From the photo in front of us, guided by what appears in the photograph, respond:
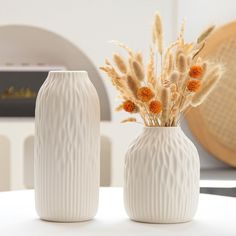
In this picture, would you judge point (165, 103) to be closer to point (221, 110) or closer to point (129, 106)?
point (129, 106)

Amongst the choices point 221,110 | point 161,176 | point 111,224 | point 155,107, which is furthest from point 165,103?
point 221,110

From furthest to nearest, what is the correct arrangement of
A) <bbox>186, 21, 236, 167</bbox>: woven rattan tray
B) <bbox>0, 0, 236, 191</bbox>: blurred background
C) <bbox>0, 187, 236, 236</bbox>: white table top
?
<bbox>186, 21, 236, 167</bbox>: woven rattan tray
<bbox>0, 0, 236, 191</bbox>: blurred background
<bbox>0, 187, 236, 236</bbox>: white table top

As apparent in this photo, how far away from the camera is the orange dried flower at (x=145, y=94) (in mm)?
1245

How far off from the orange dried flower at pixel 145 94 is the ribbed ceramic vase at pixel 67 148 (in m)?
0.10

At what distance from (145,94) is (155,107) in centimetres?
3

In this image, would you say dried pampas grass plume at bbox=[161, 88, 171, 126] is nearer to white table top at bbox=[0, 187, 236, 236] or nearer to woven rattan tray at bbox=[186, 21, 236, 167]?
white table top at bbox=[0, 187, 236, 236]

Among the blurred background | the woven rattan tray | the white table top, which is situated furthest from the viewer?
the woven rattan tray

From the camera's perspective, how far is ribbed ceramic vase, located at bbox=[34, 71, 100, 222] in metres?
1.28

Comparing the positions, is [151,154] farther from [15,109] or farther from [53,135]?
[15,109]

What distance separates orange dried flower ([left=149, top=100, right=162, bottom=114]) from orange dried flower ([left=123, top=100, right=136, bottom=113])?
50 millimetres

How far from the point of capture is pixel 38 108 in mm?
1298

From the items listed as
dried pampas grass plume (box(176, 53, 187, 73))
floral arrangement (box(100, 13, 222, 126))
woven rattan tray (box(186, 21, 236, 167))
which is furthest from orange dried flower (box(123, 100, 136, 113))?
woven rattan tray (box(186, 21, 236, 167))

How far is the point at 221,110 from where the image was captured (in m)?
3.22

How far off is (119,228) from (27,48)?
2.14 m
